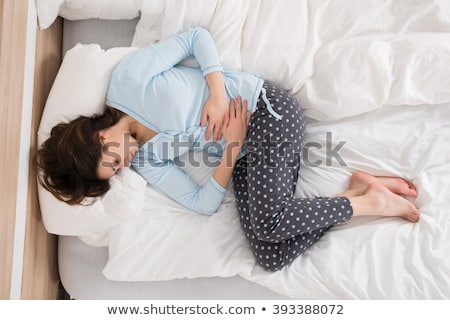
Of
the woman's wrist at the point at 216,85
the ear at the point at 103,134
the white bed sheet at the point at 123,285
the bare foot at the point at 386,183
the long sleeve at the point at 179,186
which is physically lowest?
the white bed sheet at the point at 123,285

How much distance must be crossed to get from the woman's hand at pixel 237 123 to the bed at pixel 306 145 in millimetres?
105

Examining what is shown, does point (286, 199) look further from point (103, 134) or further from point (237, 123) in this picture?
point (103, 134)

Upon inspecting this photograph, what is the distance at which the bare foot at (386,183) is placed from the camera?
1342 millimetres

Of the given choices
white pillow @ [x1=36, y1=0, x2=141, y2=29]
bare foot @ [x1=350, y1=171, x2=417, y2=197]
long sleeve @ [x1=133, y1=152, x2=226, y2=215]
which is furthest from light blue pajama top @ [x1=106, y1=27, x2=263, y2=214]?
bare foot @ [x1=350, y1=171, x2=417, y2=197]

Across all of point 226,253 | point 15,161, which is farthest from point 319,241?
point 15,161

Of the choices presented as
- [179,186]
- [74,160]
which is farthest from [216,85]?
[74,160]

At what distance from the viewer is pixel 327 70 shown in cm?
135

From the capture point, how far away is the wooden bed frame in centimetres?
116

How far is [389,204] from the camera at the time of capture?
51.4 inches

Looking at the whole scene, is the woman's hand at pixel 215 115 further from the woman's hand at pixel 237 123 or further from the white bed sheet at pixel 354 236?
the white bed sheet at pixel 354 236

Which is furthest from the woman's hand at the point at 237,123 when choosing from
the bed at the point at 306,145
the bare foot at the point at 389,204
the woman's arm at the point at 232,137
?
the bare foot at the point at 389,204

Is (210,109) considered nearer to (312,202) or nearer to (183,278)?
(312,202)

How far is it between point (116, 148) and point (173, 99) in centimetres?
19

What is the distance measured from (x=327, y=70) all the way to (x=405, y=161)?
325 millimetres
